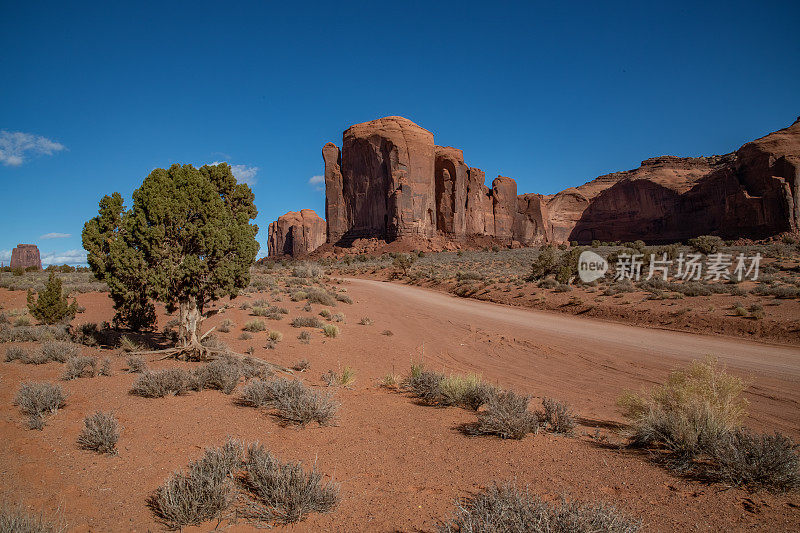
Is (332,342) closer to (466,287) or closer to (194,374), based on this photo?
(194,374)

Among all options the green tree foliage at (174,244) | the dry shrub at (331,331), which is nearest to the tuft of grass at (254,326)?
the dry shrub at (331,331)

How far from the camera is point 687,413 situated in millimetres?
3918

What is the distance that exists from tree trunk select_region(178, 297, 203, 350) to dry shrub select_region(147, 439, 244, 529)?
572 centimetres

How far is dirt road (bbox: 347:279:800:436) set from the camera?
687 centimetres

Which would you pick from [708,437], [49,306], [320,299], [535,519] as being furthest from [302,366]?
[320,299]

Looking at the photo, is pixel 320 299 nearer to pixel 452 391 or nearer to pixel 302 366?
pixel 302 366

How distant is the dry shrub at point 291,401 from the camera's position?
16.3 ft

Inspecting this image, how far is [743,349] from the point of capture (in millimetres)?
10242

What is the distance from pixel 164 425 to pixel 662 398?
6.27 metres

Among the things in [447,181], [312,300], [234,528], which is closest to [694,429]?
[234,528]

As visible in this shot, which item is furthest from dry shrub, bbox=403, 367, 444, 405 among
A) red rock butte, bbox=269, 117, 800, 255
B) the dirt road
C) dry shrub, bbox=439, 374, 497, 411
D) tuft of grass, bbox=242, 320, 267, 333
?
red rock butte, bbox=269, 117, 800, 255

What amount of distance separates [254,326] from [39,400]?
→ 7668 millimetres

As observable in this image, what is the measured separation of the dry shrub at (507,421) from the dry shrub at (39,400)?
17.7ft

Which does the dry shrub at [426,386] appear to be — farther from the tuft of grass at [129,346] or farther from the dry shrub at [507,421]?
the tuft of grass at [129,346]
